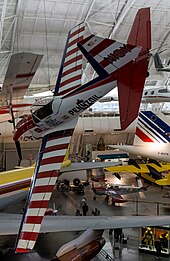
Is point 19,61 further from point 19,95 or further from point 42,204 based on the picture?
point 42,204

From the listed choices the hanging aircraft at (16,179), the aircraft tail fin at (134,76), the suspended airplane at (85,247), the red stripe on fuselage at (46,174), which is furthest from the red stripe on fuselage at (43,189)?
the hanging aircraft at (16,179)

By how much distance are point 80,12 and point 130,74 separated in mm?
16646

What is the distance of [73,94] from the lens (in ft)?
26.0

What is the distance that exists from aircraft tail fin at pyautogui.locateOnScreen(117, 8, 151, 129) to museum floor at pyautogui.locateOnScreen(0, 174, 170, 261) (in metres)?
6.32

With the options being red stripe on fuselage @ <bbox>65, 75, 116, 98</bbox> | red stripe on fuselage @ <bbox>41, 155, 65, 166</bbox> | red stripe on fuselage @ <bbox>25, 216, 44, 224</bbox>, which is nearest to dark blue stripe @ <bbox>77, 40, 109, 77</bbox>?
red stripe on fuselage @ <bbox>65, 75, 116, 98</bbox>

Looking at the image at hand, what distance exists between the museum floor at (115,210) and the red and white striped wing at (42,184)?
17.6 feet

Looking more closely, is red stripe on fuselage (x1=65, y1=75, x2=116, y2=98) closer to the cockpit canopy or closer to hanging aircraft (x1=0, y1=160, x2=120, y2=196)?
the cockpit canopy

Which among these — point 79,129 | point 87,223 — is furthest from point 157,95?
point 87,223

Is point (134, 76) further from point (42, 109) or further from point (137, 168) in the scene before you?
point (137, 168)

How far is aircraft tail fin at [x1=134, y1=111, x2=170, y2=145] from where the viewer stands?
15.9 metres

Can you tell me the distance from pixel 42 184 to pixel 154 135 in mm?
9447

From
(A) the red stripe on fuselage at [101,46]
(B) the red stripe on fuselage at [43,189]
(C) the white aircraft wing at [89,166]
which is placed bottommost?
(C) the white aircraft wing at [89,166]

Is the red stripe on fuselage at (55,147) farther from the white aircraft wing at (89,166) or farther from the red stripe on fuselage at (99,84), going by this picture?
the white aircraft wing at (89,166)

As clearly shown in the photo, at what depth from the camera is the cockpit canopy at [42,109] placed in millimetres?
8258
